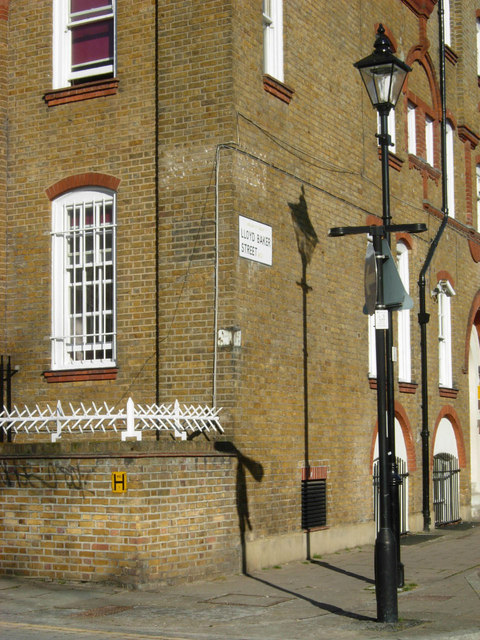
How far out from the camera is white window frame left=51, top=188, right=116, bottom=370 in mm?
14797

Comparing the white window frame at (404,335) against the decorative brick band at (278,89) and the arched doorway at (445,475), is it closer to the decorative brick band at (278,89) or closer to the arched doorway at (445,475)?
the arched doorway at (445,475)

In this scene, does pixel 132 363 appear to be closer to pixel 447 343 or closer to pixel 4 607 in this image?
pixel 4 607

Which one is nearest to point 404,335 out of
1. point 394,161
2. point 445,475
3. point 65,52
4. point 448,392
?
point 448,392

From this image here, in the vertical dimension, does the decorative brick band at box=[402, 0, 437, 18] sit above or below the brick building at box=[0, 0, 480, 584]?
above

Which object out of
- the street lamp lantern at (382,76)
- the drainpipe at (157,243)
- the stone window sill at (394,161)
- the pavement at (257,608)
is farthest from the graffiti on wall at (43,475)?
the stone window sill at (394,161)

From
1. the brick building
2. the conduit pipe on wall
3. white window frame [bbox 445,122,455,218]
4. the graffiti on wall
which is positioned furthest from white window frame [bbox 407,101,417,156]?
the graffiti on wall

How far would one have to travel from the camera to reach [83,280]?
15.1 m

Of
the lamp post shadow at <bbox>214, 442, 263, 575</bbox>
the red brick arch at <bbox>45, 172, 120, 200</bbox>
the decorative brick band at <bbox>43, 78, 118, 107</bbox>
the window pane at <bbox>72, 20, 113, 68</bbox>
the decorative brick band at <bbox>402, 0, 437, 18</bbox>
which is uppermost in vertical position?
the decorative brick band at <bbox>402, 0, 437, 18</bbox>

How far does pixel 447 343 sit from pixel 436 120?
15.7 feet

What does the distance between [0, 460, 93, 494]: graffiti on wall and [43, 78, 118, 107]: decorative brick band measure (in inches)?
217

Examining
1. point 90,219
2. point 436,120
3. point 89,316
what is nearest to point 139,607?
point 89,316

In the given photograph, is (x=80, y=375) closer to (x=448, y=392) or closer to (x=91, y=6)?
(x=91, y=6)

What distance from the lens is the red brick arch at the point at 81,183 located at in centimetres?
1470

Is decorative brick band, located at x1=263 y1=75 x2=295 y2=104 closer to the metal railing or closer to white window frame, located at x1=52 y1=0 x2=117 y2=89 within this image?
white window frame, located at x1=52 y1=0 x2=117 y2=89
